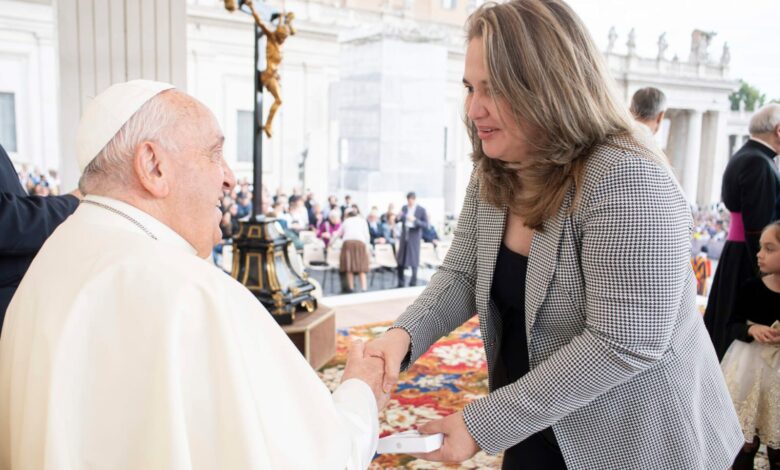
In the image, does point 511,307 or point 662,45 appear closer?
point 511,307

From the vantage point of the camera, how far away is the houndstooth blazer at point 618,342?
47.8 inches

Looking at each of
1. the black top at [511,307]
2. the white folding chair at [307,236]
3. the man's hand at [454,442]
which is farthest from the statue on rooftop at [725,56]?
the man's hand at [454,442]

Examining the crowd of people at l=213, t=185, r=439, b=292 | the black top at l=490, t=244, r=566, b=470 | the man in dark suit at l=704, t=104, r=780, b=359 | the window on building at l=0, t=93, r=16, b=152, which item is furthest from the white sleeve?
the window on building at l=0, t=93, r=16, b=152

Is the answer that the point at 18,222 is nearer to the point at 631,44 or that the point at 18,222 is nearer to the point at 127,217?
the point at 127,217

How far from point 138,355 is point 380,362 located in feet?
2.16

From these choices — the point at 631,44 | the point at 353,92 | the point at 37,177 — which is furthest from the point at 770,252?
the point at 631,44

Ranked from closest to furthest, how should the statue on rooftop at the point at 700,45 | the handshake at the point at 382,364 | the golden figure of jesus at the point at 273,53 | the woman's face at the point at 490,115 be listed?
the woman's face at the point at 490,115 < the handshake at the point at 382,364 < the golden figure of jesus at the point at 273,53 < the statue on rooftop at the point at 700,45

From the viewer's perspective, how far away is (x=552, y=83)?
1.25m

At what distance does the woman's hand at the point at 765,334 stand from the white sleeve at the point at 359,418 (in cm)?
224

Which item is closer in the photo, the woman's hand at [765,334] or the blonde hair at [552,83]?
the blonde hair at [552,83]

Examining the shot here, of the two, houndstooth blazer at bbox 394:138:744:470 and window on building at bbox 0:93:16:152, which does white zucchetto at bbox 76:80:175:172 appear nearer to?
houndstooth blazer at bbox 394:138:744:470

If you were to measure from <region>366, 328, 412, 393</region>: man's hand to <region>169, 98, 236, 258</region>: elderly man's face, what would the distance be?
50 centimetres

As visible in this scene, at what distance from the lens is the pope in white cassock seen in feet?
3.49

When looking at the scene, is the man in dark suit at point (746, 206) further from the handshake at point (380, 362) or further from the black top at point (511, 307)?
the handshake at point (380, 362)
